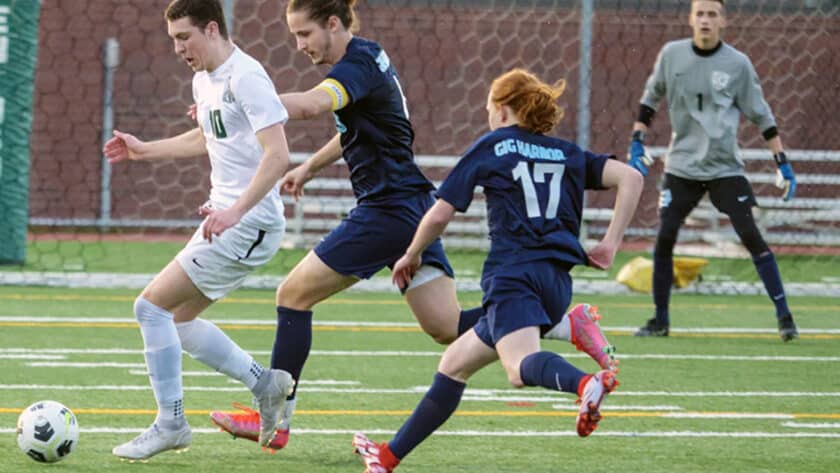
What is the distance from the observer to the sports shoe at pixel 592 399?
4.82m

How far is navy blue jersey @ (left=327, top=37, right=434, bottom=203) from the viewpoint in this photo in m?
6.18

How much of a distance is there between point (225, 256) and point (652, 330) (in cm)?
471

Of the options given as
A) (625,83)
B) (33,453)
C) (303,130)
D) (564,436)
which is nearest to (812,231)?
(625,83)

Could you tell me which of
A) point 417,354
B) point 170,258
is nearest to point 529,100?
point 417,354

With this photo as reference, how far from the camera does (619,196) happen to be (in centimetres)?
551

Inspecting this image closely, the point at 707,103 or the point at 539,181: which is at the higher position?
the point at 539,181

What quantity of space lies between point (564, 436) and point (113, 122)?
12.9 m

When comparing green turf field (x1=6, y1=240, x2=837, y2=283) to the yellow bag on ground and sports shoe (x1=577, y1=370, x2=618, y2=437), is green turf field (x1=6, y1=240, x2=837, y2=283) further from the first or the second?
sports shoe (x1=577, y1=370, x2=618, y2=437)

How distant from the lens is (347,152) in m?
6.39

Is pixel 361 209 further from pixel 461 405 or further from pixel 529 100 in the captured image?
pixel 461 405

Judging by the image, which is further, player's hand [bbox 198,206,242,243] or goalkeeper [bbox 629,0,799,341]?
goalkeeper [bbox 629,0,799,341]

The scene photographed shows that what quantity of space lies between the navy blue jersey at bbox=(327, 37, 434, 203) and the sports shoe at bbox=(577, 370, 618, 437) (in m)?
Answer: 1.70

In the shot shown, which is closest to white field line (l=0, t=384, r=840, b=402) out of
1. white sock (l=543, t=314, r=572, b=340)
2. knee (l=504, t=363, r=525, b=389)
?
white sock (l=543, t=314, r=572, b=340)

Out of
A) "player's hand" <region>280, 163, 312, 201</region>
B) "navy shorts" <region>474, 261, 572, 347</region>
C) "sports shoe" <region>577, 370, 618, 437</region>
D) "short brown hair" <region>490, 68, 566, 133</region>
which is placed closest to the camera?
"sports shoe" <region>577, 370, 618, 437</region>
